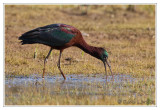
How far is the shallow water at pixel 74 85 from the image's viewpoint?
26.3 ft

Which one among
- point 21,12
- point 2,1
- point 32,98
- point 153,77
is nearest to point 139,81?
point 153,77

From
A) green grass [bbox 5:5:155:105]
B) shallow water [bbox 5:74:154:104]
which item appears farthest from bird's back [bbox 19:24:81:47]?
green grass [bbox 5:5:155:105]

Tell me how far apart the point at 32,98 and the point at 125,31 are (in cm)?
940

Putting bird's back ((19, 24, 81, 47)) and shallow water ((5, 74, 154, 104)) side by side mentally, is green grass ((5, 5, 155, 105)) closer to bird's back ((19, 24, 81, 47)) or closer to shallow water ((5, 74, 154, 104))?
shallow water ((5, 74, 154, 104))

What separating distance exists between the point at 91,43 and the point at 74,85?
18.6 feet

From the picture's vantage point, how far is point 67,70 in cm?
1050

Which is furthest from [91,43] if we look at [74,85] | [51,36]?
[74,85]

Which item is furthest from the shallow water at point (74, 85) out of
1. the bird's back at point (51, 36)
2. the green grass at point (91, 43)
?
the bird's back at point (51, 36)

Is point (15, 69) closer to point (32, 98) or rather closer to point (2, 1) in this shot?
point (2, 1)

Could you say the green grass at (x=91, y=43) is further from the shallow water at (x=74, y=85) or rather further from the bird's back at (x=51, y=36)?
the bird's back at (x=51, y=36)

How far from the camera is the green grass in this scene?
786 cm

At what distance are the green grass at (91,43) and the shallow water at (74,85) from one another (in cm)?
19

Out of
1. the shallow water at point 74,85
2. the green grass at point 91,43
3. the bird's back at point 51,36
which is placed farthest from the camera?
the bird's back at point 51,36

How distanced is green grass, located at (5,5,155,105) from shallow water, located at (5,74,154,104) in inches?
7.6
